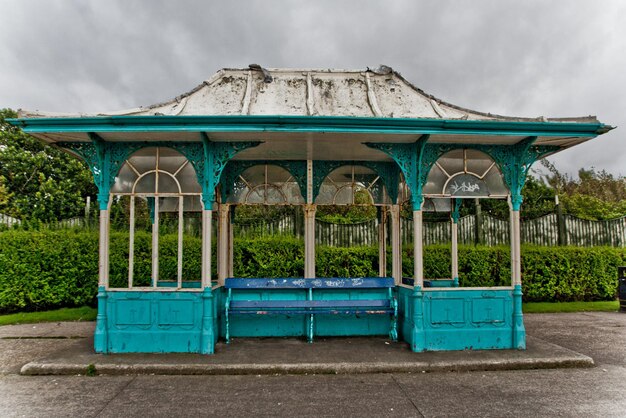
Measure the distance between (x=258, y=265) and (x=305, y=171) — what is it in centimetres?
376

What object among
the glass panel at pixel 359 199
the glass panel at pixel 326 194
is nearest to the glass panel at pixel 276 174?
the glass panel at pixel 326 194

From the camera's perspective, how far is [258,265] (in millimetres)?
11297

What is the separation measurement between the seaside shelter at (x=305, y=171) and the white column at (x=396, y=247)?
0.06 meters

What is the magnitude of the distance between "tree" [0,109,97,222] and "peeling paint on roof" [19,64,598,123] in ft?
37.1

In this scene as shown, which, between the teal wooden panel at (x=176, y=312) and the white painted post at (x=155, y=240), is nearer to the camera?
the teal wooden panel at (x=176, y=312)

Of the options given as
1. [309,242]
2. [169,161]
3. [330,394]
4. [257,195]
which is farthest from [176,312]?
[330,394]

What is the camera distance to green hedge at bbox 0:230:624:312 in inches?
415

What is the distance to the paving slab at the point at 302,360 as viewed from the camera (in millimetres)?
6043

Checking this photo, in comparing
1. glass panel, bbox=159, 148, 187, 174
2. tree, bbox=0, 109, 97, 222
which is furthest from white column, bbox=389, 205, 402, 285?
tree, bbox=0, 109, 97, 222

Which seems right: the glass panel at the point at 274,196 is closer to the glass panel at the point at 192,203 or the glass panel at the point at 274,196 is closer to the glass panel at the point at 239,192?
the glass panel at the point at 239,192

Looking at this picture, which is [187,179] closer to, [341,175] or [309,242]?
[309,242]

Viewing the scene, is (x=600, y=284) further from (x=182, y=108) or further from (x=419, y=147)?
(x=182, y=108)

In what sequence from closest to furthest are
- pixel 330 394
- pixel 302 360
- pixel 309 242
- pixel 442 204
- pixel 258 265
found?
pixel 330 394 < pixel 302 360 < pixel 309 242 < pixel 442 204 < pixel 258 265

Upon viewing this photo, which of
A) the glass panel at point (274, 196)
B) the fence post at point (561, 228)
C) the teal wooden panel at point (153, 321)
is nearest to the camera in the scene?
the teal wooden panel at point (153, 321)
